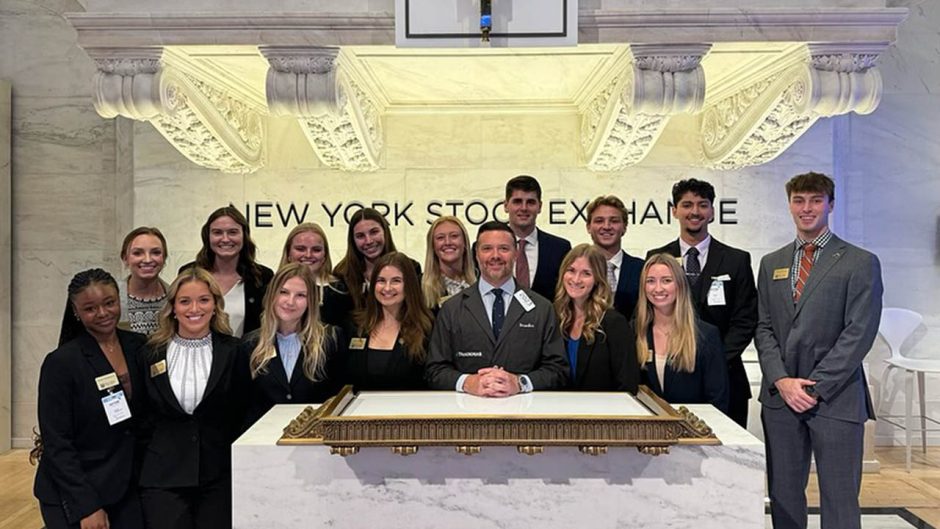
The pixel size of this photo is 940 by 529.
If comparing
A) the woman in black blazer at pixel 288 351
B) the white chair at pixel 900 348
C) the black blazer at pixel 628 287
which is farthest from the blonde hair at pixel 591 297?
the white chair at pixel 900 348

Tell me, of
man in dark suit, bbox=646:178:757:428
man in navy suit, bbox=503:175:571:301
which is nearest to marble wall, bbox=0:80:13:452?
man in navy suit, bbox=503:175:571:301

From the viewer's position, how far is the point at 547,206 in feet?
19.1

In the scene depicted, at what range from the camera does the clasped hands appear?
9.17 ft

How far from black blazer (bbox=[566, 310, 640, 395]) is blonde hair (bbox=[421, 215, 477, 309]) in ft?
2.57

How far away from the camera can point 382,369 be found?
3156mm

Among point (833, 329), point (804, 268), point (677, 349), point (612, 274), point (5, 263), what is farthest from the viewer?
point (5, 263)

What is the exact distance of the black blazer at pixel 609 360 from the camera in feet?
10.2

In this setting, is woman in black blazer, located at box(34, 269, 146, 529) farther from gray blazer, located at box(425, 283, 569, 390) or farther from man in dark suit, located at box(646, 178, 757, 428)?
man in dark suit, located at box(646, 178, 757, 428)

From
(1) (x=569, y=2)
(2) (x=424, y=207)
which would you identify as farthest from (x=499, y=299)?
(2) (x=424, y=207)

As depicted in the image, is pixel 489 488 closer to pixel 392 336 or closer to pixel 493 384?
pixel 493 384

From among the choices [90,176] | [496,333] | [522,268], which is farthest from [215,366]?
[90,176]

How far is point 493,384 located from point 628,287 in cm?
120

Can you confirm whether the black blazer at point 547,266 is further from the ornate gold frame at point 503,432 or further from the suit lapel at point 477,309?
the ornate gold frame at point 503,432

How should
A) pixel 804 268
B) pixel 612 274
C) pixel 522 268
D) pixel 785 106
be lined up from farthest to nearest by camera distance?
pixel 785 106, pixel 522 268, pixel 612 274, pixel 804 268
